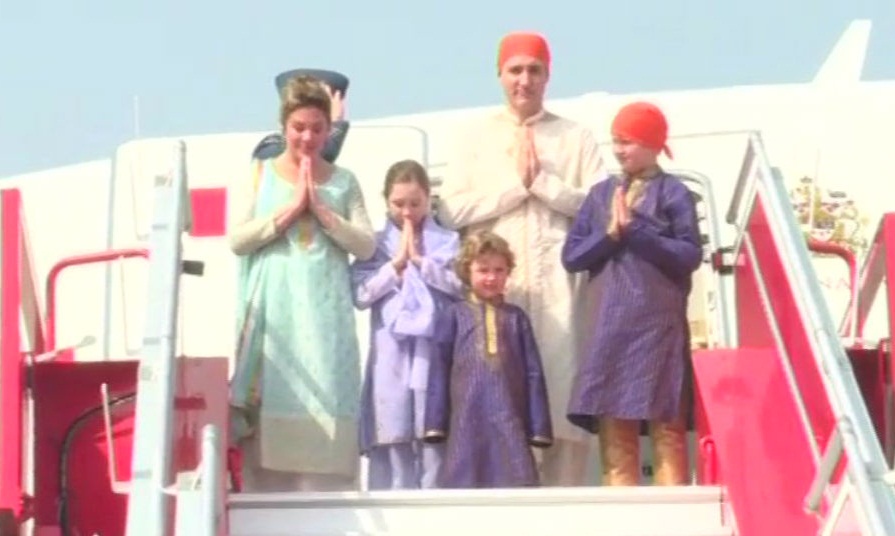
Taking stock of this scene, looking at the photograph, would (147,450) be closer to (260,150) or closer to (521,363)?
(521,363)

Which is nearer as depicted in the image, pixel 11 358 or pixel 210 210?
pixel 11 358

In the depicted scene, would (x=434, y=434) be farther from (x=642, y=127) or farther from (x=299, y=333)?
(x=642, y=127)

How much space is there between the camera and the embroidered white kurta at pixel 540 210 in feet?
25.1

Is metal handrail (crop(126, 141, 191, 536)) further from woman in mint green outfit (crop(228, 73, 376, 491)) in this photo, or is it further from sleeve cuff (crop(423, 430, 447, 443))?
sleeve cuff (crop(423, 430, 447, 443))

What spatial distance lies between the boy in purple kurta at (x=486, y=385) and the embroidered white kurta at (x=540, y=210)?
0.35 metres

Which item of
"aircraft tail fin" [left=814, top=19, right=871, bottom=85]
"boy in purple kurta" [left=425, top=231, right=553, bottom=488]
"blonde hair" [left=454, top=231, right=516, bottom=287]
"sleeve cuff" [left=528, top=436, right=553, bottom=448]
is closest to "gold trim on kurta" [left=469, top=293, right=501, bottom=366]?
"boy in purple kurta" [left=425, top=231, right=553, bottom=488]

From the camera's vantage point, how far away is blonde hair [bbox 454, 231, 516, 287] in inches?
285

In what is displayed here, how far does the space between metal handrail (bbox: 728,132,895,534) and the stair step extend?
3.32 feet

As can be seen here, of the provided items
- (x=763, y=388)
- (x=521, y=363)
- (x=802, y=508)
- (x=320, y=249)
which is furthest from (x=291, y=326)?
(x=802, y=508)

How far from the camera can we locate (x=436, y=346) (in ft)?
23.9

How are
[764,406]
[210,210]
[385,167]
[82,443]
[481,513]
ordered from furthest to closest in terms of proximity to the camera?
1. [385,167]
2. [210,210]
3. [82,443]
4. [481,513]
5. [764,406]

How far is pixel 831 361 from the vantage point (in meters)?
5.36

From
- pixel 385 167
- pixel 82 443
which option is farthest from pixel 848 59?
pixel 82 443

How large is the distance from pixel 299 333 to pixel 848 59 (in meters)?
7.49
